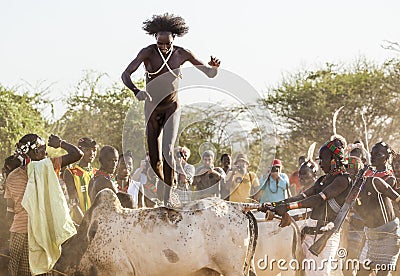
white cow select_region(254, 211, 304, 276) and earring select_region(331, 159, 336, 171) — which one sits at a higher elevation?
earring select_region(331, 159, 336, 171)

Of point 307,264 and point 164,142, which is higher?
point 164,142

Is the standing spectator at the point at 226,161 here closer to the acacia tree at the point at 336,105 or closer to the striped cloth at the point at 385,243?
the striped cloth at the point at 385,243

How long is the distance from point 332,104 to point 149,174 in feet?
68.0

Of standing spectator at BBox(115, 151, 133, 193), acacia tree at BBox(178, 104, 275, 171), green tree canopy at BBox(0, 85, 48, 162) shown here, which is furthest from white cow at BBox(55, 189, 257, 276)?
green tree canopy at BBox(0, 85, 48, 162)

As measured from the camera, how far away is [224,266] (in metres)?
7.93

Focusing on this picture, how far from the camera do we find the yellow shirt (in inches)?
503

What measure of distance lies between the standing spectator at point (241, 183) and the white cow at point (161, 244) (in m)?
3.89

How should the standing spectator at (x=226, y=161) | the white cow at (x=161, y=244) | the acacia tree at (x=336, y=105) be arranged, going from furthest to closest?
the acacia tree at (x=336, y=105) < the standing spectator at (x=226, y=161) < the white cow at (x=161, y=244)

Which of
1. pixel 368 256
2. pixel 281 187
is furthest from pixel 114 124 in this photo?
pixel 368 256

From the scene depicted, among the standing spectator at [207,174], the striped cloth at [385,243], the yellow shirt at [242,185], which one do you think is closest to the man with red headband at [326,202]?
the striped cloth at [385,243]

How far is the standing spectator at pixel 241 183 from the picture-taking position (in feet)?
39.9

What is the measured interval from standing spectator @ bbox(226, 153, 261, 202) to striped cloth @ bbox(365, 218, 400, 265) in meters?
2.70

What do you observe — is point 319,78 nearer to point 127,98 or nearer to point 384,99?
point 384,99

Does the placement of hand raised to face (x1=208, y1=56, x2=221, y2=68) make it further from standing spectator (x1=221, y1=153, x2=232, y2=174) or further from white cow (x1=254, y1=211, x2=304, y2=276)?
standing spectator (x1=221, y1=153, x2=232, y2=174)
